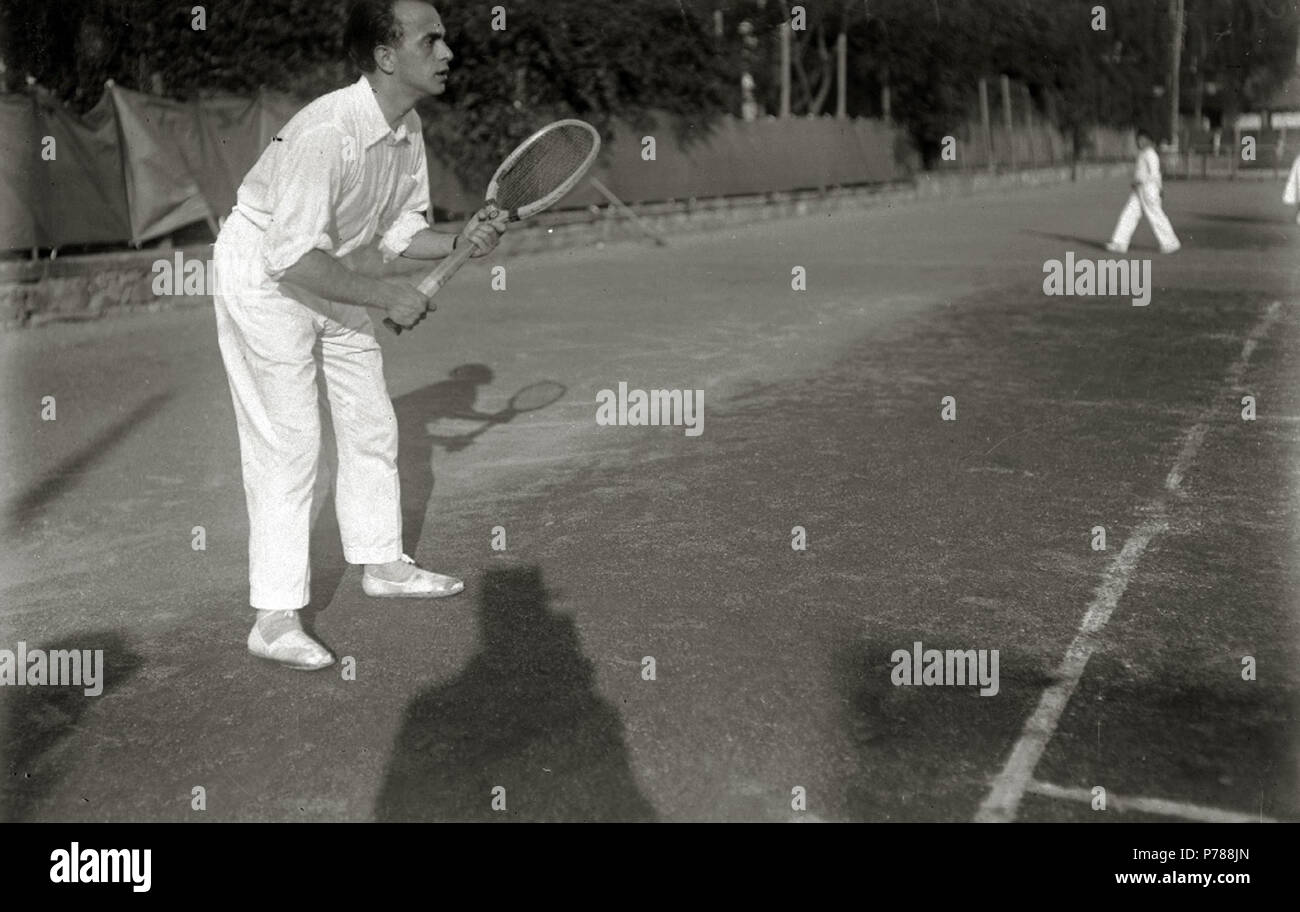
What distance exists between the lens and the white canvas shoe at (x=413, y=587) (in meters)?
5.52

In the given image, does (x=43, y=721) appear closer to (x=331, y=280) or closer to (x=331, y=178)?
(x=331, y=280)

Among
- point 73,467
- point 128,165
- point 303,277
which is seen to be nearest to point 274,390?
point 303,277

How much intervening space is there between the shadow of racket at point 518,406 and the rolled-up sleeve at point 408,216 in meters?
3.06

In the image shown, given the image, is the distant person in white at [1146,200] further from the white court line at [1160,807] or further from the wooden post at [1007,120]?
the wooden post at [1007,120]

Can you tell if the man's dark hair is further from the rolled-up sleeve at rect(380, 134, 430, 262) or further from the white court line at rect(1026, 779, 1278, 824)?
the white court line at rect(1026, 779, 1278, 824)

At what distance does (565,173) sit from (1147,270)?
13.5 m

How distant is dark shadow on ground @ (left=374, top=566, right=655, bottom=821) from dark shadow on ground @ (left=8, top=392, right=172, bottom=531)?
313cm

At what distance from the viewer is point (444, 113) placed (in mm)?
21047

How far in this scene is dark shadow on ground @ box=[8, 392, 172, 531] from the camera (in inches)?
281

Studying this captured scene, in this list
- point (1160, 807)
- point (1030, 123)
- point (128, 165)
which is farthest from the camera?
point (1030, 123)

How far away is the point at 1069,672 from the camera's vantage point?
4684mm

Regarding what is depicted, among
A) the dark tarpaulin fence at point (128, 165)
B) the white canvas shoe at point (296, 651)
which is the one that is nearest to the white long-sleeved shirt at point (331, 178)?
the white canvas shoe at point (296, 651)

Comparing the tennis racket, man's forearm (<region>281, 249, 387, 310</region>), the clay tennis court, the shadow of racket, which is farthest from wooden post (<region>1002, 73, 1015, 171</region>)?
man's forearm (<region>281, 249, 387, 310</region>)

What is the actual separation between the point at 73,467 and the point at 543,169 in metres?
3.55
